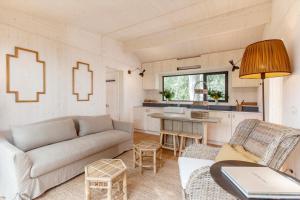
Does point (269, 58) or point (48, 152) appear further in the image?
point (48, 152)

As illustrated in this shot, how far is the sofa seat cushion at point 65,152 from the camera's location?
6.33ft

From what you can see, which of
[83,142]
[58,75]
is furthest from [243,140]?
[58,75]

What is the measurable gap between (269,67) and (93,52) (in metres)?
3.51

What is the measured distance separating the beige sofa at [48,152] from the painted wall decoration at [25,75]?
656 mm

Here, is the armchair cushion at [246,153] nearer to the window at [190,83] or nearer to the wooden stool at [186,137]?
the wooden stool at [186,137]

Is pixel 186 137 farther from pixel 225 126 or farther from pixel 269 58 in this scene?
pixel 269 58

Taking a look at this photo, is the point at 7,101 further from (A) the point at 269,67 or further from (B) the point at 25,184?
(A) the point at 269,67

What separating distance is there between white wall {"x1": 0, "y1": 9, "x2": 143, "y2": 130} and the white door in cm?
56

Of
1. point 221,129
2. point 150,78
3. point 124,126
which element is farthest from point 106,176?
point 150,78

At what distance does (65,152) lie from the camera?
221 cm

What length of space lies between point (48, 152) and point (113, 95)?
304 cm

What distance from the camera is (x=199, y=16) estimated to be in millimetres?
3104

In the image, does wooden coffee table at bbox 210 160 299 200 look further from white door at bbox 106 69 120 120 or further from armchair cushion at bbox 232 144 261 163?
white door at bbox 106 69 120 120

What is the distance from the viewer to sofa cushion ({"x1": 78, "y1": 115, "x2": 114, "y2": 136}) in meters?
3.03
